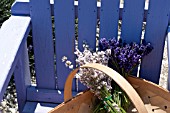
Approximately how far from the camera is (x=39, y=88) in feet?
6.71

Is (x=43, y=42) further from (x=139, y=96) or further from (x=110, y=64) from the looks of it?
(x=139, y=96)

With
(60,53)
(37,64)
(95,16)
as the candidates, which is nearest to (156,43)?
(95,16)

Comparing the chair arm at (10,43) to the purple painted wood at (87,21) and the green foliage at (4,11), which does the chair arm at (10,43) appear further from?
the green foliage at (4,11)

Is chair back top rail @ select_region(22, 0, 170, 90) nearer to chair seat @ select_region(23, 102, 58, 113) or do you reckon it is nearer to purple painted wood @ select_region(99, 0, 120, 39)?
purple painted wood @ select_region(99, 0, 120, 39)

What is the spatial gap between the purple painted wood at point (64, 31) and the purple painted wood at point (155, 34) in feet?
1.08

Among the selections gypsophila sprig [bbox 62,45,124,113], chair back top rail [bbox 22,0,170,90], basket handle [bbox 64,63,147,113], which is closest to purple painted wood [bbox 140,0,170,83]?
chair back top rail [bbox 22,0,170,90]

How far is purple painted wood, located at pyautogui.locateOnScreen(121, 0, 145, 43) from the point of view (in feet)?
5.69

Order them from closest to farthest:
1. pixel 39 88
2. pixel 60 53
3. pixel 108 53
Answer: pixel 108 53, pixel 60 53, pixel 39 88

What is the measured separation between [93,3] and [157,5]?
0.88 ft

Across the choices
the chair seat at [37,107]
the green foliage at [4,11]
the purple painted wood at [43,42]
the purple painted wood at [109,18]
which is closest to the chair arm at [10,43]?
the purple painted wood at [43,42]

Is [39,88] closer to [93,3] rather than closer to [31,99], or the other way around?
[31,99]

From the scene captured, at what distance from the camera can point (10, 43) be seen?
5.32 feet

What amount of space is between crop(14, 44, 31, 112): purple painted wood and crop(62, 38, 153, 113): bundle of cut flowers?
0.28m

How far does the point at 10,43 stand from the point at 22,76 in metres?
0.34
